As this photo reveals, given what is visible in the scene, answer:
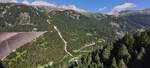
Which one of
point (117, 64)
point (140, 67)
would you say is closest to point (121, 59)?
point (117, 64)

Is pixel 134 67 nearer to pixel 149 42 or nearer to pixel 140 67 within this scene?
pixel 140 67

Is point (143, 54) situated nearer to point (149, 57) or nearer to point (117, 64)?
point (149, 57)

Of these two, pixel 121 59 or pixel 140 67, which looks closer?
pixel 140 67

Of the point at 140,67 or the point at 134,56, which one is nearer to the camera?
the point at 140,67

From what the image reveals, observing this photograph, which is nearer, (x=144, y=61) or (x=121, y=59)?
(x=144, y=61)

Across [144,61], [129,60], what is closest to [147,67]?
[144,61]

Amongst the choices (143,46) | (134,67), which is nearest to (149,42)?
(143,46)

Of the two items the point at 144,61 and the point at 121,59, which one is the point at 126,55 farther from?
the point at 144,61

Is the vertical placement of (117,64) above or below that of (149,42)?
below
